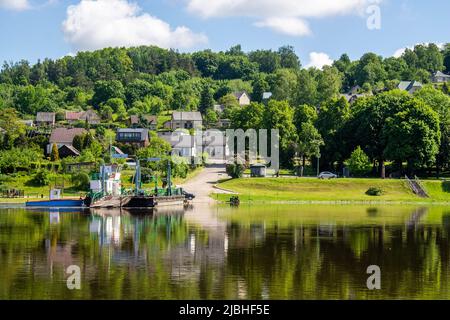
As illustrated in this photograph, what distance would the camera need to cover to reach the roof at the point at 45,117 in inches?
6757

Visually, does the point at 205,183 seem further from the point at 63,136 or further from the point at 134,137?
the point at 134,137

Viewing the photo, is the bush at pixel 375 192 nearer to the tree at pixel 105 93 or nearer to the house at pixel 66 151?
the house at pixel 66 151

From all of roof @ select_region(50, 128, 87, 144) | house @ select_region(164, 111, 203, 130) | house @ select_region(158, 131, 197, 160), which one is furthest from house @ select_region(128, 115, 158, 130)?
roof @ select_region(50, 128, 87, 144)

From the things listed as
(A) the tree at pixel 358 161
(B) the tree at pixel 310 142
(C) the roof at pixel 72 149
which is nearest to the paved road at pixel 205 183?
(B) the tree at pixel 310 142

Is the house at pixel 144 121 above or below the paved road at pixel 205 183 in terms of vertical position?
above

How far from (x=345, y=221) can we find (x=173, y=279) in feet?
104

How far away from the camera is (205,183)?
328 feet

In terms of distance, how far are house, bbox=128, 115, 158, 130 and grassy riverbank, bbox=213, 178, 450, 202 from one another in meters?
69.3

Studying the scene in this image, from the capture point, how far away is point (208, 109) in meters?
193

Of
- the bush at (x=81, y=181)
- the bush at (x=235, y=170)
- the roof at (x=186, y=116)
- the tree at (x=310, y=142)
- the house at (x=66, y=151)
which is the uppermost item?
the roof at (x=186, y=116)

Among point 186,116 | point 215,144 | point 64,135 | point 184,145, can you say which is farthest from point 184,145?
point 186,116

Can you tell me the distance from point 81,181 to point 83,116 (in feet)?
266

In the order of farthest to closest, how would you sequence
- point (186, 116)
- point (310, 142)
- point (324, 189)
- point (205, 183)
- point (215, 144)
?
point (186, 116) → point (215, 144) → point (310, 142) → point (205, 183) → point (324, 189)

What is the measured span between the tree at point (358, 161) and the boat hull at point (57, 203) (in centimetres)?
4100
